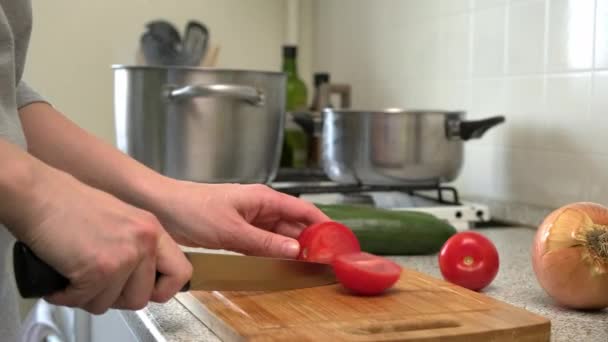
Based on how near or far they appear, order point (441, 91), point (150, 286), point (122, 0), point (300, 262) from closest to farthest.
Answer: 1. point (150, 286)
2. point (300, 262)
3. point (441, 91)
4. point (122, 0)

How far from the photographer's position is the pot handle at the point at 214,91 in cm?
124

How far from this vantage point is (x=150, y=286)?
63 centimetres

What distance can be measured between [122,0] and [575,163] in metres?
1.28

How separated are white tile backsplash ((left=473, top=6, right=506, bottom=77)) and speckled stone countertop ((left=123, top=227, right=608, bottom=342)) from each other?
0.48 m

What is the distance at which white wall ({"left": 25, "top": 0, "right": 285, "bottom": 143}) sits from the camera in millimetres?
2012

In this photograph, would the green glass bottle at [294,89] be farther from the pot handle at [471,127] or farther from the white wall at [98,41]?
the pot handle at [471,127]

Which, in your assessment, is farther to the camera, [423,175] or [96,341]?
[423,175]

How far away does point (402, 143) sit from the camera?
135 centimetres

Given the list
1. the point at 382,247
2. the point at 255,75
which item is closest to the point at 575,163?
the point at 382,247

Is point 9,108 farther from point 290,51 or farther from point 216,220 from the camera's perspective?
point 290,51

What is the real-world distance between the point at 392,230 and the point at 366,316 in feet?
1.17

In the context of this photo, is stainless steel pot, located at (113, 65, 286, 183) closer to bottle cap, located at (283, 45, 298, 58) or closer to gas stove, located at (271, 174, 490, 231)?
gas stove, located at (271, 174, 490, 231)

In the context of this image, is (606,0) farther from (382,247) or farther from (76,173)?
(76,173)

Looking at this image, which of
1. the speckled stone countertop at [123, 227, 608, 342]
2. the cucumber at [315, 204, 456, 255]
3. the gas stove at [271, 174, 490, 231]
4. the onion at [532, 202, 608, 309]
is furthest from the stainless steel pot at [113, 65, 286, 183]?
the onion at [532, 202, 608, 309]
